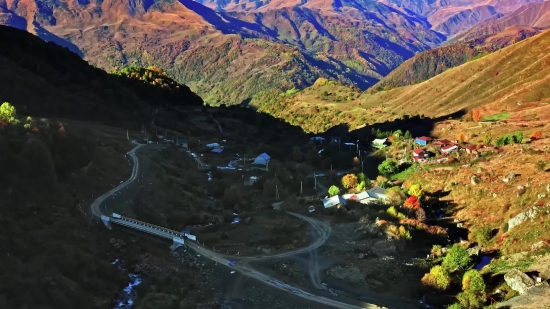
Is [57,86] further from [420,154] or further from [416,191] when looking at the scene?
[416,191]

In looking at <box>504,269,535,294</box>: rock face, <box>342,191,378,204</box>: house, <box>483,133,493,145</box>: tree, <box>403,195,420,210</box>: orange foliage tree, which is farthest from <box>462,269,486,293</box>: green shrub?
<box>483,133,493,145</box>: tree

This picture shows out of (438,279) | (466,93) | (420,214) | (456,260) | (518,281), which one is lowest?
(438,279)

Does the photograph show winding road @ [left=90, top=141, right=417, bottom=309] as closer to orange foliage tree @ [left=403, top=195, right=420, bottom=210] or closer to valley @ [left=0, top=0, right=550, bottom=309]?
valley @ [left=0, top=0, right=550, bottom=309]

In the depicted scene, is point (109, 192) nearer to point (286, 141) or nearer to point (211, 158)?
point (211, 158)

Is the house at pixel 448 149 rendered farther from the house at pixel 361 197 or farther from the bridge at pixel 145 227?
the bridge at pixel 145 227

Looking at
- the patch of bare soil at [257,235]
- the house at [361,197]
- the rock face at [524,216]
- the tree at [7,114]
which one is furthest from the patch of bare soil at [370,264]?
the tree at [7,114]

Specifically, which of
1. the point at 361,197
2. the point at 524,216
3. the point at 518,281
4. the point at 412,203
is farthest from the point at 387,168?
the point at 518,281

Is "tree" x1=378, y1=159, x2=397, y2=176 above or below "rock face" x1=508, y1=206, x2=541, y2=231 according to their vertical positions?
below
